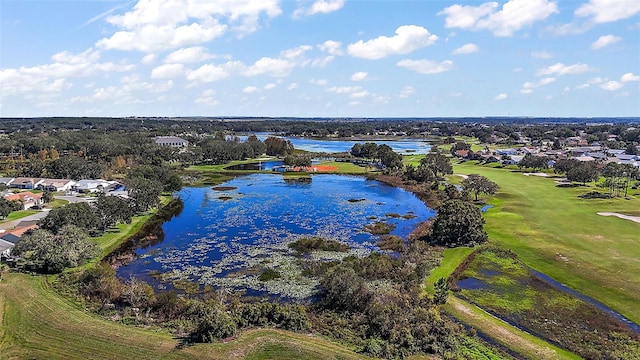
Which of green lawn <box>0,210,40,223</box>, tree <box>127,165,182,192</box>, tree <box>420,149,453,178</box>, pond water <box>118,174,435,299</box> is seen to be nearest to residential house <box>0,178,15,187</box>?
tree <box>127,165,182,192</box>

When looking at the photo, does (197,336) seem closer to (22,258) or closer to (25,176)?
(22,258)

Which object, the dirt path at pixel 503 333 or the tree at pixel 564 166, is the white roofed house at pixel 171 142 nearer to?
the tree at pixel 564 166

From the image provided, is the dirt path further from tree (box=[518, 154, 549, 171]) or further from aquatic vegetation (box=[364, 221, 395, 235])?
tree (box=[518, 154, 549, 171])

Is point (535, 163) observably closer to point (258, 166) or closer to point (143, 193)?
point (258, 166)

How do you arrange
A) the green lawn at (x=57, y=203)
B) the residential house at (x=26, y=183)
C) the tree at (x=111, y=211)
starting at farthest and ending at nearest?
the residential house at (x=26, y=183) → the green lawn at (x=57, y=203) → the tree at (x=111, y=211)

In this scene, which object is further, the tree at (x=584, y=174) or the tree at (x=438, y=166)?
the tree at (x=438, y=166)

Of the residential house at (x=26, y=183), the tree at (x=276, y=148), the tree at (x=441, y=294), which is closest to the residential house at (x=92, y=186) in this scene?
the residential house at (x=26, y=183)
